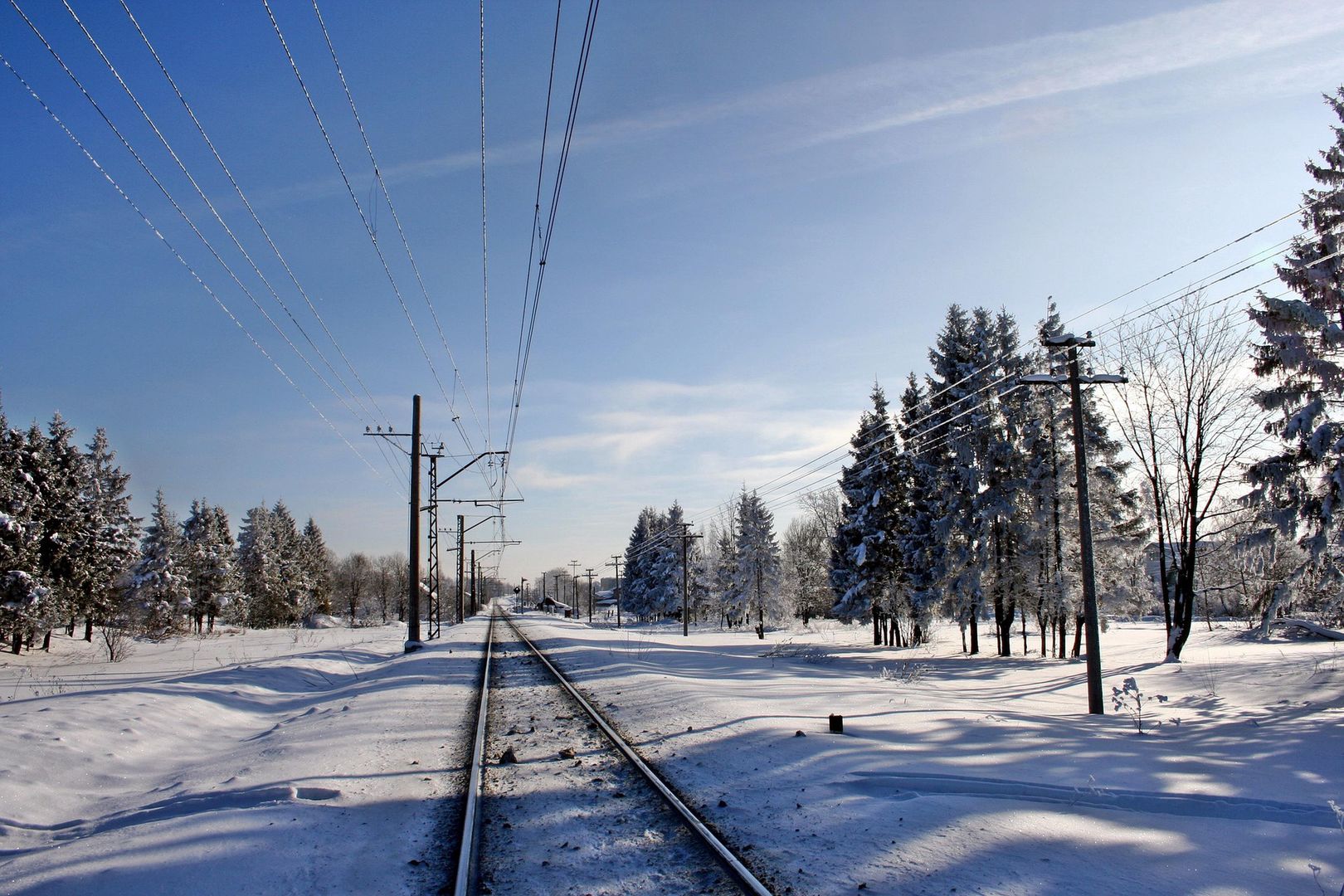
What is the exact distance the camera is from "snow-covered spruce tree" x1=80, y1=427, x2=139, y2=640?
41.6 m

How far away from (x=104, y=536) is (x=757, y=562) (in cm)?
5105

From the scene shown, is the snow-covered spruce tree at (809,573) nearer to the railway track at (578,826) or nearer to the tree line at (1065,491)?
the tree line at (1065,491)

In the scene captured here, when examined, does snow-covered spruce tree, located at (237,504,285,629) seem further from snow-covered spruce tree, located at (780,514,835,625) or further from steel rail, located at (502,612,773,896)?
steel rail, located at (502,612,773,896)

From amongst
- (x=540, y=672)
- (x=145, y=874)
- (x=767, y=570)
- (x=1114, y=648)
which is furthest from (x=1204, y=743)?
(x=767, y=570)

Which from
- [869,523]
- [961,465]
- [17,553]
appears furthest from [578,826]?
[17,553]

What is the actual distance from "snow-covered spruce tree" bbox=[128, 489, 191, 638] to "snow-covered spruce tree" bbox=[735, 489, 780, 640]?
47.5 meters

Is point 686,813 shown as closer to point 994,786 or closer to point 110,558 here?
point 994,786

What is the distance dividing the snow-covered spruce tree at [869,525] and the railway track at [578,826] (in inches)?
1194

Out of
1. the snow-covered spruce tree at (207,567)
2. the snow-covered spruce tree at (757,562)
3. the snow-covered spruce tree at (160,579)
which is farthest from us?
the snow-covered spruce tree at (757,562)

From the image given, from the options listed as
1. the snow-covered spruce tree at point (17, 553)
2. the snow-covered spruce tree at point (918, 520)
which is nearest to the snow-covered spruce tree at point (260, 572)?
the snow-covered spruce tree at point (17, 553)

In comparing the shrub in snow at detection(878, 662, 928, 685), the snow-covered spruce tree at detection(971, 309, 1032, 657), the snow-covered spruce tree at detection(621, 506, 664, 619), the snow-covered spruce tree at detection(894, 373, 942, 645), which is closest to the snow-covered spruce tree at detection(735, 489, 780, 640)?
the snow-covered spruce tree at detection(621, 506, 664, 619)

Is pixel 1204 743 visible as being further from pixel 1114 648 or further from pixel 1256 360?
pixel 1114 648

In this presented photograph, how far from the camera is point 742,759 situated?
9.20 metres

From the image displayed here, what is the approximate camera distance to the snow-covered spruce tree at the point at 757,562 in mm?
67688
